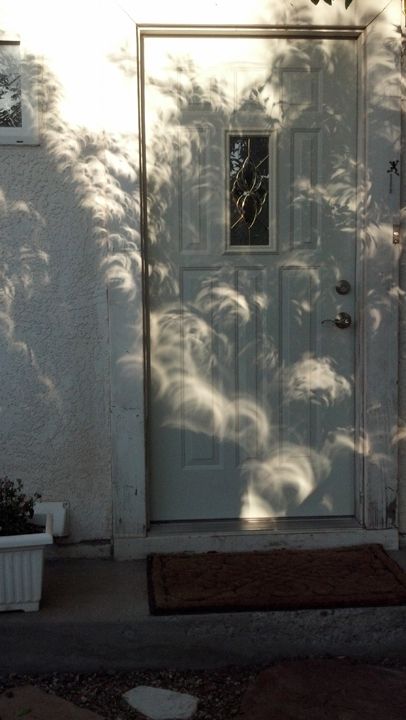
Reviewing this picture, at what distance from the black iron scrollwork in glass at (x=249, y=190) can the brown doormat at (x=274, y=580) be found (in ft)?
4.76

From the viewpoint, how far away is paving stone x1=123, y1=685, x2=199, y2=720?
9.75 feet

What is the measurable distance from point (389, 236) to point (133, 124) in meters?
1.24

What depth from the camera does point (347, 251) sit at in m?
4.02

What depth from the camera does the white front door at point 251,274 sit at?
391 cm

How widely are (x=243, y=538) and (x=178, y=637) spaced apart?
2.46ft

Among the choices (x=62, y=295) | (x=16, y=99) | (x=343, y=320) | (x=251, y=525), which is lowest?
(x=251, y=525)

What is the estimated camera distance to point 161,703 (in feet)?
10.0

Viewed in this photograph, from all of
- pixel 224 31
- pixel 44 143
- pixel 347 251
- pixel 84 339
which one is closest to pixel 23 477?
pixel 84 339

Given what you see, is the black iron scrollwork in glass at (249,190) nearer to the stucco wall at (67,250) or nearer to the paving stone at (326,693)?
the stucco wall at (67,250)

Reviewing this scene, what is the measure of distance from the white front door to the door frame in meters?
0.07

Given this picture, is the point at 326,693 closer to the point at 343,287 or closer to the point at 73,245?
the point at 343,287

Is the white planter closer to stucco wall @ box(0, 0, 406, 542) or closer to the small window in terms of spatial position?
stucco wall @ box(0, 0, 406, 542)

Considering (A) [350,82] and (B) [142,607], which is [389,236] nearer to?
(A) [350,82]

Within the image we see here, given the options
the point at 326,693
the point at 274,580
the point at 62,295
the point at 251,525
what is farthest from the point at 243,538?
the point at 62,295
